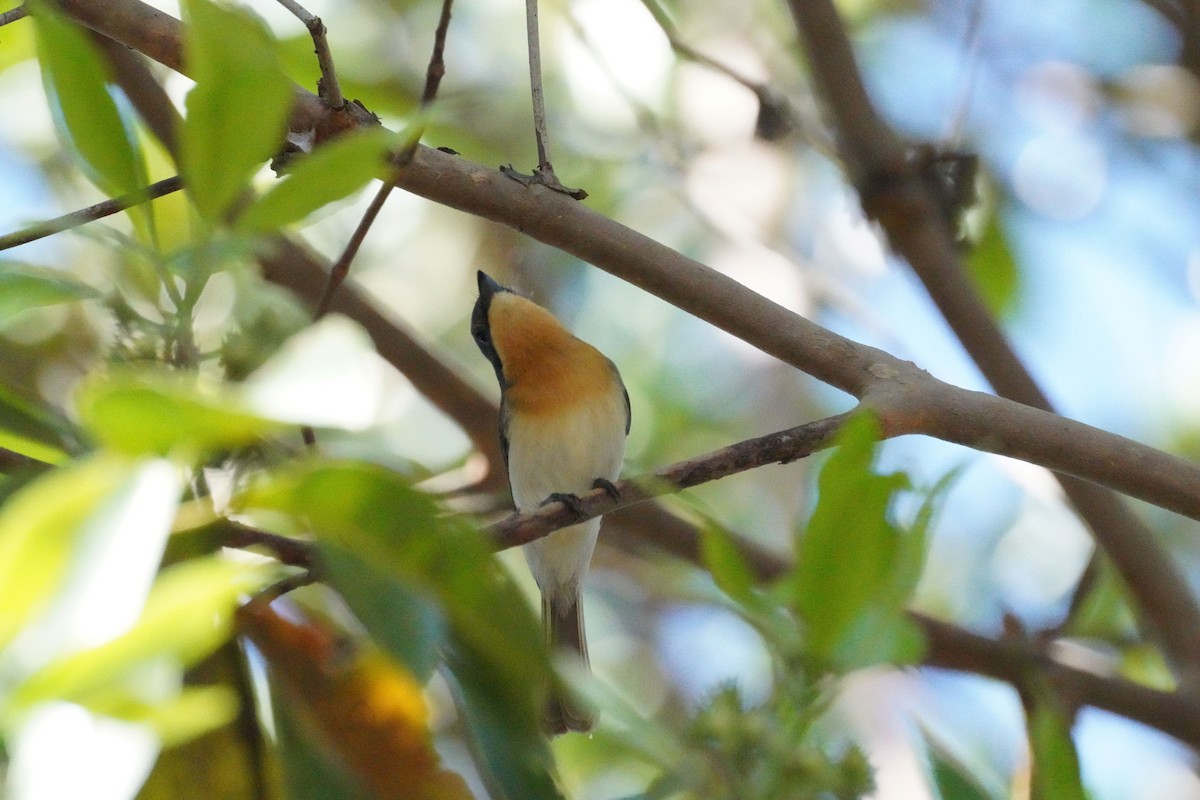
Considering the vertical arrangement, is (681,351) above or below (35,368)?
above

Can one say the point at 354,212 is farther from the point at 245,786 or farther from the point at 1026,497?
the point at 245,786

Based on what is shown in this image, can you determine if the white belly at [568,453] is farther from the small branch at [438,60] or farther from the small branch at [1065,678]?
the small branch at [438,60]

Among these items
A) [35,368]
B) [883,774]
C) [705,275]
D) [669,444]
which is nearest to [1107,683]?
[883,774]

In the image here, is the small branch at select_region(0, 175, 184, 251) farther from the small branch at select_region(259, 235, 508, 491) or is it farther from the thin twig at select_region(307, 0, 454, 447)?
the small branch at select_region(259, 235, 508, 491)

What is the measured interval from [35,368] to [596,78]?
84.2 inches

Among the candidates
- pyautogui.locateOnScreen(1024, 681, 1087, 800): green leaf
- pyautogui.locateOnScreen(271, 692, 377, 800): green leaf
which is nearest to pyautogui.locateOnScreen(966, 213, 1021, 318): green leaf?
pyautogui.locateOnScreen(1024, 681, 1087, 800): green leaf

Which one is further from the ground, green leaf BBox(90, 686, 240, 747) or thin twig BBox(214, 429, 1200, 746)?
thin twig BBox(214, 429, 1200, 746)

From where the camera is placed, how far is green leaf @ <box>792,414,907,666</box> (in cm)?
104

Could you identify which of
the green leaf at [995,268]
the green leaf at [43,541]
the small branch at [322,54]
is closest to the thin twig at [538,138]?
the small branch at [322,54]

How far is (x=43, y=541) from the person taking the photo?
722 mm

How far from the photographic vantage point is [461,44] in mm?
4582

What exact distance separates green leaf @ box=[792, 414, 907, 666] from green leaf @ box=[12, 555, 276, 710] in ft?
1.62

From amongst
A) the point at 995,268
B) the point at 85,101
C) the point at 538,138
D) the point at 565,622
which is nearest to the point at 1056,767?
the point at 85,101

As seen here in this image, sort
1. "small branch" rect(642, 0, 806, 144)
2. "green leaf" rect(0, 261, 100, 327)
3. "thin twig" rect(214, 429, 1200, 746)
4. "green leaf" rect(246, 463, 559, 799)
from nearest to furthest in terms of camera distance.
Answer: "green leaf" rect(246, 463, 559, 799), "green leaf" rect(0, 261, 100, 327), "thin twig" rect(214, 429, 1200, 746), "small branch" rect(642, 0, 806, 144)
